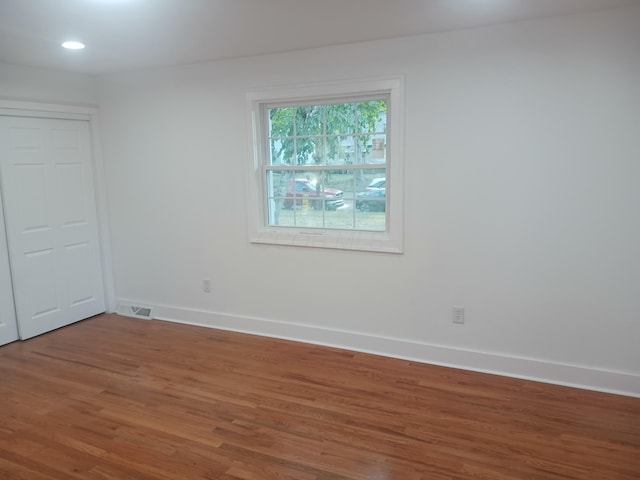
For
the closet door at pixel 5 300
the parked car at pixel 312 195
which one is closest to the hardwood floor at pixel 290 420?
the closet door at pixel 5 300

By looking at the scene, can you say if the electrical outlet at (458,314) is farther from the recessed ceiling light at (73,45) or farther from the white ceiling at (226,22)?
the recessed ceiling light at (73,45)

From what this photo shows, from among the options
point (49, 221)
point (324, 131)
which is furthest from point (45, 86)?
point (324, 131)

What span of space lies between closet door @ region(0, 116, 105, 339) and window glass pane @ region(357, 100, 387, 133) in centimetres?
275

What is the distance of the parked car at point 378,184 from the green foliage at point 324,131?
0.75ft

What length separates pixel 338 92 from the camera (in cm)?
346

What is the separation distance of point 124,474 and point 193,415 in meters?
0.57

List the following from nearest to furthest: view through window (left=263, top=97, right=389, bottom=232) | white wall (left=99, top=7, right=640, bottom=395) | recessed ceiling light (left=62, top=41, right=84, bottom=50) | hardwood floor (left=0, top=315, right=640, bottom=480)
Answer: hardwood floor (left=0, top=315, right=640, bottom=480)
white wall (left=99, top=7, right=640, bottom=395)
recessed ceiling light (left=62, top=41, right=84, bottom=50)
view through window (left=263, top=97, right=389, bottom=232)

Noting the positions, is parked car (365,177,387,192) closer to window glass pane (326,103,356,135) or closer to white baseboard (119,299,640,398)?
window glass pane (326,103,356,135)

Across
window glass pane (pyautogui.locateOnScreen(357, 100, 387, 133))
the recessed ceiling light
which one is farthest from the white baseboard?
the recessed ceiling light

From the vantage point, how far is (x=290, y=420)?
273cm

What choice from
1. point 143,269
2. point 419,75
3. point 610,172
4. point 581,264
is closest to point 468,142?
point 419,75

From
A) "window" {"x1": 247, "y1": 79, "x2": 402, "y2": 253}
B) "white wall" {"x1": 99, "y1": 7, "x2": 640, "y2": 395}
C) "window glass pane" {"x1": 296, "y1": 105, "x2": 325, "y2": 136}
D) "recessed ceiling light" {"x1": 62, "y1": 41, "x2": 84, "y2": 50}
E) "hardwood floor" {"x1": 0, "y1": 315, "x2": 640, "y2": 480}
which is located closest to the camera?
"hardwood floor" {"x1": 0, "y1": 315, "x2": 640, "y2": 480}

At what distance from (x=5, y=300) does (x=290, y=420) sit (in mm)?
2816

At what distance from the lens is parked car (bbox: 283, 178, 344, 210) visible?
3749mm
